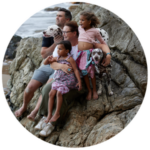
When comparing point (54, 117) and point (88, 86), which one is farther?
point (88, 86)

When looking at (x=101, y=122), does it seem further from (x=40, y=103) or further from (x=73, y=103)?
(x=40, y=103)

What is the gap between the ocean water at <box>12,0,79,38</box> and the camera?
3.29 m

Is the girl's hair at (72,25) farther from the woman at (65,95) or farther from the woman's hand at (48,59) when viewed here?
the woman's hand at (48,59)

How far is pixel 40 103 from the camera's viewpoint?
125 inches

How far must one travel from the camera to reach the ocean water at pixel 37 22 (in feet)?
10.8

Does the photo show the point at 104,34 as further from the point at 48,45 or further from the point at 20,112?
the point at 20,112

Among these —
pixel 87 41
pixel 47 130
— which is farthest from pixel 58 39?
pixel 47 130

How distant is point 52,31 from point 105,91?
1333 mm

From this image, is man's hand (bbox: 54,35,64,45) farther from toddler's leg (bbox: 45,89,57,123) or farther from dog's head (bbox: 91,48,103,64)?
toddler's leg (bbox: 45,89,57,123)

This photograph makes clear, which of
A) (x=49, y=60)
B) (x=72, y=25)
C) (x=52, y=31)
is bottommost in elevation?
(x=49, y=60)

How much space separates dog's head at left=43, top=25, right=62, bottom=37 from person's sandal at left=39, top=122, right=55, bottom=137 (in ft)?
4.69

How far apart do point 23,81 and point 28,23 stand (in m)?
1.01

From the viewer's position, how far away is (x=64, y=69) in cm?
302

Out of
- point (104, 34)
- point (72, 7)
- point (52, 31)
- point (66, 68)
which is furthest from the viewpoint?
point (72, 7)
